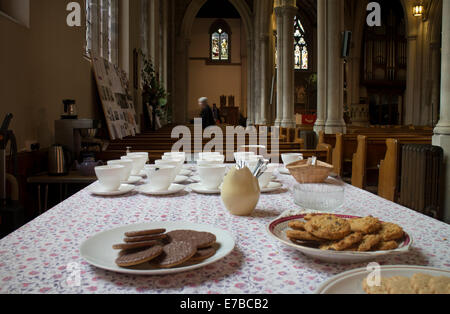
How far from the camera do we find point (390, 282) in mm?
670

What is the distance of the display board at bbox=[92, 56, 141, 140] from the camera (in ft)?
18.0

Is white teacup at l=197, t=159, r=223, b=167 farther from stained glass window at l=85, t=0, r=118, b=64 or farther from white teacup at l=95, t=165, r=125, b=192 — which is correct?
stained glass window at l=85, t=0, r=118, b=64

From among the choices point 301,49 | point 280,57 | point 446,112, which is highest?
point 301,49

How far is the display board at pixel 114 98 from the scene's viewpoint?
550 cm

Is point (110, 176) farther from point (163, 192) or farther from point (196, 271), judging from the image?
point (196, 271)

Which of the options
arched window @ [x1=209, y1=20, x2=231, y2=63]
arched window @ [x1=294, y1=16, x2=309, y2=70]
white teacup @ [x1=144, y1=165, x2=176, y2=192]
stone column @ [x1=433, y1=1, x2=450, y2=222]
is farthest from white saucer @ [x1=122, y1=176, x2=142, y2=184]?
arched window @ [x1=294, y1=16, x2=309, y2=70]

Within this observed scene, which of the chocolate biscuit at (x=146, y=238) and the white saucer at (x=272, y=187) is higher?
the chocolate biscuit at (x=146, y=238)

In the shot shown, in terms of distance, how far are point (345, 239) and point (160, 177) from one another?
3.21 ft

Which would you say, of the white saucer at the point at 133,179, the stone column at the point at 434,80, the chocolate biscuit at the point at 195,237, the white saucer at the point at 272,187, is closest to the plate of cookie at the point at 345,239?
the chocolate biscuit at the point at 195,237

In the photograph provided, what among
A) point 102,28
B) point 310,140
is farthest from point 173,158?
point 310,140

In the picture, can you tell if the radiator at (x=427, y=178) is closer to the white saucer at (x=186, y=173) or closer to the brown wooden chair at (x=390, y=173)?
the brown wooden chair at (x=390, y=173)

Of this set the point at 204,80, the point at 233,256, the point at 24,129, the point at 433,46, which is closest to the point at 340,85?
the point at 24,129

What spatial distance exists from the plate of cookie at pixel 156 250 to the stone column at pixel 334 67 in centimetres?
705

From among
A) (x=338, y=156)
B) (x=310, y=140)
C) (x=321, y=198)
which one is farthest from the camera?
(x=310, y=140)
